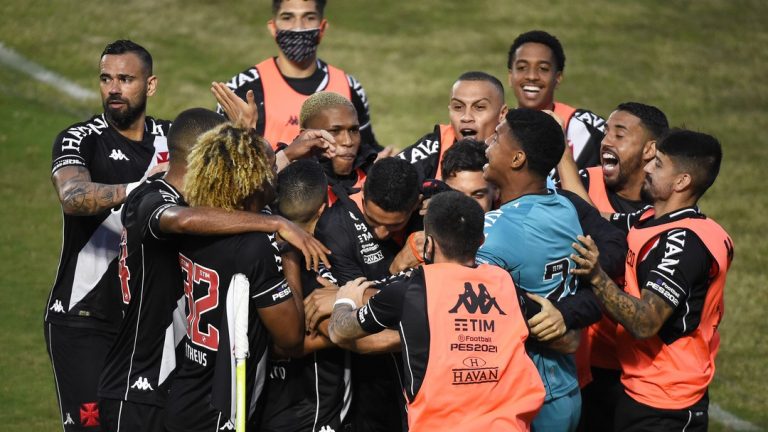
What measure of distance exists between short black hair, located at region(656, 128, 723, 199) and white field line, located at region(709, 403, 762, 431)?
4.29 m

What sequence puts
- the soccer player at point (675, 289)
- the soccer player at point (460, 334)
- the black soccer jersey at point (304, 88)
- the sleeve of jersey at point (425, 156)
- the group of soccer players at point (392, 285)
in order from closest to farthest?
1. the soccer player at point (460, 334)
2. the group of soccer players at point (392, 285)
3. the soccer player at point (675, 289)
4. the sleeve of jersey at point (425, 156)
5. the black soccer jersey at point (304, 88)

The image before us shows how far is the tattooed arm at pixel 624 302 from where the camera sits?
652 centimetres

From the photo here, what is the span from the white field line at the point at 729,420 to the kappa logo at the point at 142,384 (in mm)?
6004

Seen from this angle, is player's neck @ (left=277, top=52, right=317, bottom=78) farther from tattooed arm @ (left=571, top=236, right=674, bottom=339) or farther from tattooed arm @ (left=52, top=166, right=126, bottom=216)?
tattooed arm @ (left=571, top=236, right=674, bottom=339)

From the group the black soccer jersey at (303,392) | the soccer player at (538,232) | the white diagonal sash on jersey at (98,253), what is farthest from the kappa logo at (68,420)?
the soccer player at (538,232)

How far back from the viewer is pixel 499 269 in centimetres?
614

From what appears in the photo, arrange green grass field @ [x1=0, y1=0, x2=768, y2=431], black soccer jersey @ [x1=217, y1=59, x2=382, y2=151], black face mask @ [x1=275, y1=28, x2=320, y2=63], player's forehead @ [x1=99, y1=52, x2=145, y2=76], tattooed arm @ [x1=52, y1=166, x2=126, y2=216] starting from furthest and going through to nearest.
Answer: green grass field @ [x1=0, y1=0, x2=768, y2=431], black face mask @ [x1=275, y1=28, x2=320, y2=63], black soccer jersey @ [x1=217, y1=59, x2=382, y2=151], player's forehead @ [x1=99, y1=52, x2=145, y2=76], tattooed arm @ [x1=52, y1=166, x2=126, y2=216]

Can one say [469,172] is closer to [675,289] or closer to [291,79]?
[675,289]

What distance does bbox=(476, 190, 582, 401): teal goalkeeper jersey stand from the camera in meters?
6.53

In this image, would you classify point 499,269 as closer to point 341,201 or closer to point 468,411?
point 468,411

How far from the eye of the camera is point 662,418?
23.3 feet

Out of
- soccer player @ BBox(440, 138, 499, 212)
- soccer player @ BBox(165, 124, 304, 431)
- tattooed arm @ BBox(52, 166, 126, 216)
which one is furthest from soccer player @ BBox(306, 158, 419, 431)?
tattooed arm @ BBox(52, 166, 126, 216)

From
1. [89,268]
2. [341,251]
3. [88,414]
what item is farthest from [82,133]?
[341,251]

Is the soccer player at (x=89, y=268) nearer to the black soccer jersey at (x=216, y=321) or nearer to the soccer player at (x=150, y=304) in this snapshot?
the soccer player at (x=150, y=304)
